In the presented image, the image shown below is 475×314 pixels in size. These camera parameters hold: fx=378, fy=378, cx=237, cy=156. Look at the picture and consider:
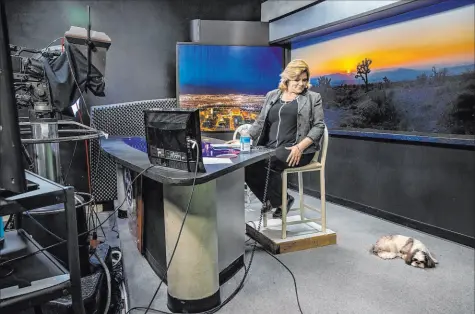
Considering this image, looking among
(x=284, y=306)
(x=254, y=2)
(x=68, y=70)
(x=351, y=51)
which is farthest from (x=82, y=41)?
(x=254, y=2)

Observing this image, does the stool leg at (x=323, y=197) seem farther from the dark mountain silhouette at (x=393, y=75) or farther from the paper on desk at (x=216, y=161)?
the dark mountain silhouette at (x=393, y=75)

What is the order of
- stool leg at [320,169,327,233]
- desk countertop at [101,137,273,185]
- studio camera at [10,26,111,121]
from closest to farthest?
desk countertop at [101,137,273,185] → studio camera at [10,26,111,121] → stool leg at [320,169,327,233]

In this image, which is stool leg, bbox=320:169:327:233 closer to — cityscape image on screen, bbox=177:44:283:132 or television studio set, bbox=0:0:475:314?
television studio set, bbox=0:0:475:314

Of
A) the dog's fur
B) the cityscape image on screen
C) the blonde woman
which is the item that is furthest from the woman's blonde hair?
the cityscape image on screen

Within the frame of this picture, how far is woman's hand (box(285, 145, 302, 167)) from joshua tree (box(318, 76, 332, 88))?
183 centimetres

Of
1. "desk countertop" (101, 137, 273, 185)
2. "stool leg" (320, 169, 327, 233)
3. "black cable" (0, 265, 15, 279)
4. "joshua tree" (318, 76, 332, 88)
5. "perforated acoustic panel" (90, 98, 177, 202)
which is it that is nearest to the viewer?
"black cable" (0, 265, 15, 279)

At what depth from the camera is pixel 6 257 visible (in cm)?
124

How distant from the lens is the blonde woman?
9.50 ft

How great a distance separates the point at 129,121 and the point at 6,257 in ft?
9.67

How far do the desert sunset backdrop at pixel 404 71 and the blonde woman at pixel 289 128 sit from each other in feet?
3.10

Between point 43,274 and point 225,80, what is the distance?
3956 millimetres

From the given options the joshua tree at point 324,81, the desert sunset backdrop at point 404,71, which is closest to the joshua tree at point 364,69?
the desert sunset backdrop at point 404,71

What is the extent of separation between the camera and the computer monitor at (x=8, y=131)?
2.89 ft

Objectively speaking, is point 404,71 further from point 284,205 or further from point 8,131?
point 8,131
